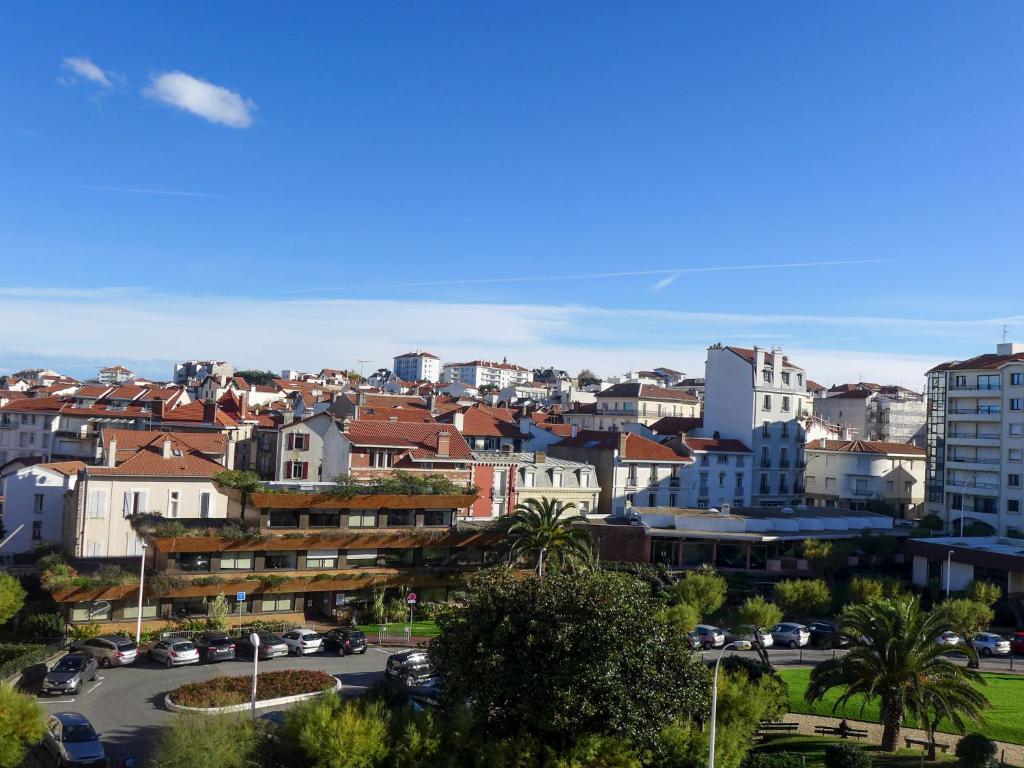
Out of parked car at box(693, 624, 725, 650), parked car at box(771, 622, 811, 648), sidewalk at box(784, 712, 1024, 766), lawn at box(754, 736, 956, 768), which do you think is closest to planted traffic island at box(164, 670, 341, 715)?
lawn at box(754, 736, 956, 768)

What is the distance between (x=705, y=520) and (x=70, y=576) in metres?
41.2

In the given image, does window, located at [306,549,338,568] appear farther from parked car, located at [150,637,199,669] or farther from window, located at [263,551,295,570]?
parked car, located at [150,637,199,669]

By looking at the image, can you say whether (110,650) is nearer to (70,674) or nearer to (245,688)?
(70,674)

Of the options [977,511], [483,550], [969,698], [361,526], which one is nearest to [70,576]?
[361,526]

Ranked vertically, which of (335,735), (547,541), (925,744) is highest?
(547,541)

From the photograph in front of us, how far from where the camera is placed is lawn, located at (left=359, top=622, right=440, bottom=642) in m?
50.0

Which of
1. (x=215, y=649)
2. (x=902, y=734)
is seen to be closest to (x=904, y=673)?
(x=902, y=734)

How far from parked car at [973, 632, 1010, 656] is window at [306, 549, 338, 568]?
3657cm

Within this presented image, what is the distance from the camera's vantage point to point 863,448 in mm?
94375

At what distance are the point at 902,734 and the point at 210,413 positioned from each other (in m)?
68.7

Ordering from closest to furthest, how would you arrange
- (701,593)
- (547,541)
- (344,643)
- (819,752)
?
(819,752) → (344,643) → (547,541) → (701,593)

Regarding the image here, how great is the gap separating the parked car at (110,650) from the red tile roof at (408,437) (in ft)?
80.8

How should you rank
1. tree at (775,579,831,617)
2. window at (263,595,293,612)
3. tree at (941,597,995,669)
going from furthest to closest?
tree at (775,579,831,617) → window at (263,595,293,612) → tree at (941,597,995,669)

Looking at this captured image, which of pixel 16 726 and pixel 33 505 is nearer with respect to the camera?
pixel 16 726
